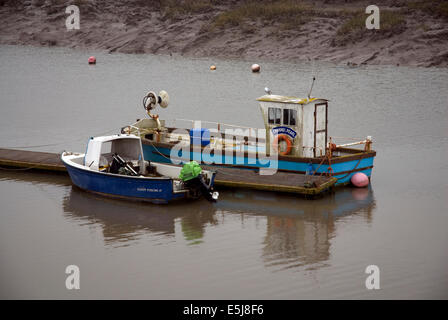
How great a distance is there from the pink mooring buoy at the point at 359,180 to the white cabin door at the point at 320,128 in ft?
4.71

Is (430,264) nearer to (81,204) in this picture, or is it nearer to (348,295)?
(348,295)

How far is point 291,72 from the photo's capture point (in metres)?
62.0

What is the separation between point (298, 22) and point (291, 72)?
14.5 meters

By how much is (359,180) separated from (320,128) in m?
2.33

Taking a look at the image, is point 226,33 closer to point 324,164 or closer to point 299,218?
point 324,164

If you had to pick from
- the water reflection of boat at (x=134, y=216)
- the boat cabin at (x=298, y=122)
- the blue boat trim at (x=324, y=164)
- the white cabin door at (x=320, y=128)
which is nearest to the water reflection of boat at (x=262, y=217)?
the water reflection of boat at (x=134, y=216)

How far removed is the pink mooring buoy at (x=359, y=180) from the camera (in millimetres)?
25297

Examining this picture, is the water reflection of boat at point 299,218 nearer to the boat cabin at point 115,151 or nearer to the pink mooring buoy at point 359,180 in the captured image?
the pink mooring buoy at point 359,180

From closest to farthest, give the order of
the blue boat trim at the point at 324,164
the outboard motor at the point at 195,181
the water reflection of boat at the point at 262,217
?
the water reflection of boat at the point at 262,217 < the outboard motor at the point at 195,181 < the blue boat trim at the point at 324,164

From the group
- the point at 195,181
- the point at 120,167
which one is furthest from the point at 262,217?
the point at 120,167

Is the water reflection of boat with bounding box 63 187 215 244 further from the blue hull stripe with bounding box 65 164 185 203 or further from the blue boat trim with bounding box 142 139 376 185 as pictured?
the blue boat trim with bounding box 142 139 376 185

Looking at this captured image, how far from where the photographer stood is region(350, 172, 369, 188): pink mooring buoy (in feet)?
83.0

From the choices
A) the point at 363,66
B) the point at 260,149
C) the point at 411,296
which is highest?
the point at 363,66

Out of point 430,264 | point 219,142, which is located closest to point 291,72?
point 219,142
